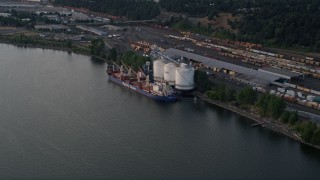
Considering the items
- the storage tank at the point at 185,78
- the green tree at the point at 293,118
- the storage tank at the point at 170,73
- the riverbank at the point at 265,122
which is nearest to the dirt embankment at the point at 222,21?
the storage tank at the point at 170,73

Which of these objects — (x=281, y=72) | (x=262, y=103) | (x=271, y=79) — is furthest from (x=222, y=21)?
(x=262, y=103)

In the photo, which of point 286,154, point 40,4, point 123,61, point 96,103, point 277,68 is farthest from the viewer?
point 40,4

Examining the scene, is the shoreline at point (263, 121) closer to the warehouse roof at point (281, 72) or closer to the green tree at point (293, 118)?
the green tree at point (293, 118)

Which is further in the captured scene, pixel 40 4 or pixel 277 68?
pixel 40 4

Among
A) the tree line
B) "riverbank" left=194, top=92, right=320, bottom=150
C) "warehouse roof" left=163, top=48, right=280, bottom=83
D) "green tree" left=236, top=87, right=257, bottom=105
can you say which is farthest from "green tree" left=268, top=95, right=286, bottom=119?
"warehouse roof" left=163, top=48, right=280, bottom=83

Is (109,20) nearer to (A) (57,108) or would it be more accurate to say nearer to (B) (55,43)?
(B) (55,43)

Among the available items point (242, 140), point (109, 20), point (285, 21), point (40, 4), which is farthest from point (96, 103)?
point (40, 4)

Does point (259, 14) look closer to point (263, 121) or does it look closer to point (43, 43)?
point (43, 43)

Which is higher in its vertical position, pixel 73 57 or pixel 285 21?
pixel 285 21
